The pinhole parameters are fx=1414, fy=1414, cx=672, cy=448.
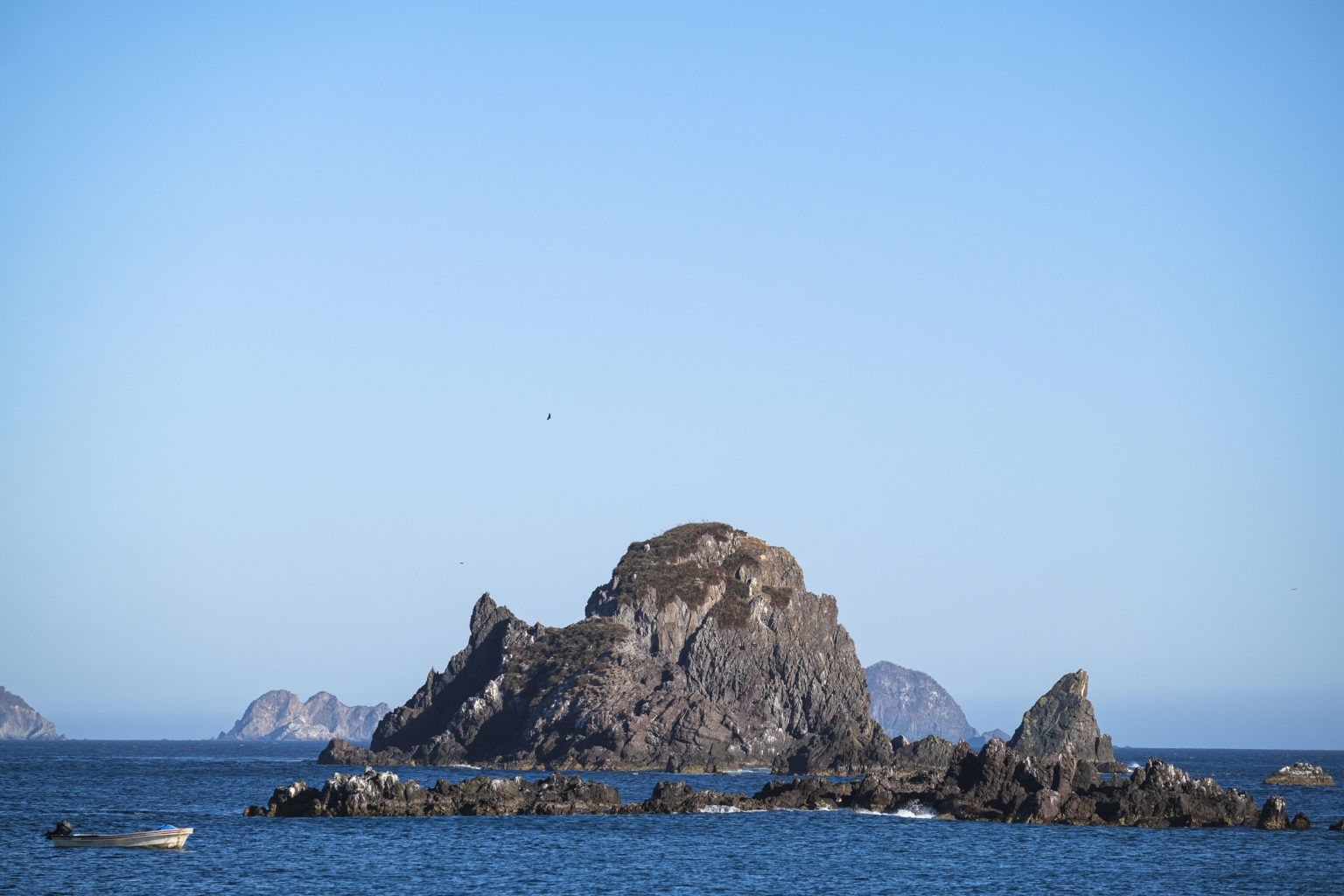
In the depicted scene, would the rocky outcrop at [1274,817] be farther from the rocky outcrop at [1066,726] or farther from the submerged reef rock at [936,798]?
the rocky outcrop at [1066,726]

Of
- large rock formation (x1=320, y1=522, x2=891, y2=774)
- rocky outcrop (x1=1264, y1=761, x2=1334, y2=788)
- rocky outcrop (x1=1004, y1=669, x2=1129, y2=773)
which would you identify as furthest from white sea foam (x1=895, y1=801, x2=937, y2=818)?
rocky outcrop (x1=1004, y1=669, x2=1129, y2=773)

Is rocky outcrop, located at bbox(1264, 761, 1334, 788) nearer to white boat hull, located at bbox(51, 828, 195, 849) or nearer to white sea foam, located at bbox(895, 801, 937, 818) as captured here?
white sea foam, located at bbox(895, 801, 937, 818)

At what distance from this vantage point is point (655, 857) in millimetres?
77625

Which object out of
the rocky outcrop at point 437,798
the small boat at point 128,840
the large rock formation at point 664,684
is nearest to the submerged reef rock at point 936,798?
the rocky outcrop at point 437,798

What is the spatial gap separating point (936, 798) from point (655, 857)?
105 feet

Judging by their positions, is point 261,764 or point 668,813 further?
point 261,764

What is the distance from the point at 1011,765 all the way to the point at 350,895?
178 feet

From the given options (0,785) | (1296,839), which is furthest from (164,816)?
(1296,839)

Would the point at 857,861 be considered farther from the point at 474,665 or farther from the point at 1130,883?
the point at 474,665

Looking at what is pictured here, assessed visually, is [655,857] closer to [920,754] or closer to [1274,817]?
[1274,817]

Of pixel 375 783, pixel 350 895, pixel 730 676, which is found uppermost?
pixel 730 676

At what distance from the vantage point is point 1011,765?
101250 mm

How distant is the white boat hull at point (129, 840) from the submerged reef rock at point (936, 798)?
16.7m

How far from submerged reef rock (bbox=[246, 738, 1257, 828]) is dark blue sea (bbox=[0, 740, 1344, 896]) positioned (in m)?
1.96
